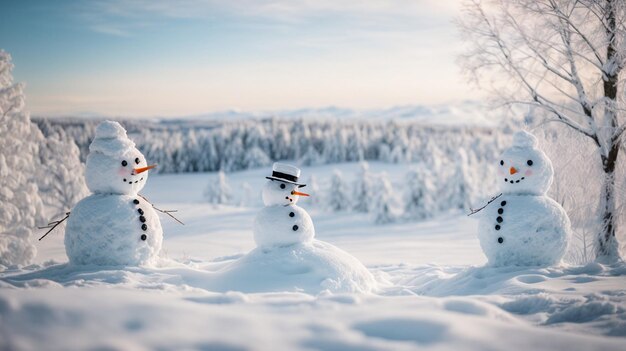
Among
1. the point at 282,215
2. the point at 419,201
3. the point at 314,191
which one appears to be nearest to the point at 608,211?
the point at 282,215

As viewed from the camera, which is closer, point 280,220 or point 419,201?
point 280,220

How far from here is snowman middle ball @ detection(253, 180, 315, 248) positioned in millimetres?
7367

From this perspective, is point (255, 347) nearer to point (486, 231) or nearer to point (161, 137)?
point (486, 231)

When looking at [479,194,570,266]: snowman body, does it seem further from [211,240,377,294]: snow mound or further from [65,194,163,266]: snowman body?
[65,194,163,266]: snowman body

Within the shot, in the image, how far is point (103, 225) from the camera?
6980 millimetres

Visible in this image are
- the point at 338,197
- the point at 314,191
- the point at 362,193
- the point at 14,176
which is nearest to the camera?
the point at 14,176

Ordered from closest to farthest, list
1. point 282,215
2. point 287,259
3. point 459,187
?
point 287,259
point 282,215
point 459,187

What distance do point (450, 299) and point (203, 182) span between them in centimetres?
5649

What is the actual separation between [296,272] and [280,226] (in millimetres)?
858

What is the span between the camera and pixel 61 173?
807 inches

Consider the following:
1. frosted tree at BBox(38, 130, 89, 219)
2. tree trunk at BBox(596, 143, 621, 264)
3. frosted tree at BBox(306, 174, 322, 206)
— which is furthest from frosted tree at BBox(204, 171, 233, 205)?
tree trunk at BBox(596, 143, 621, 264)

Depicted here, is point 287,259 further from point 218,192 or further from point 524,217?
point 218,192

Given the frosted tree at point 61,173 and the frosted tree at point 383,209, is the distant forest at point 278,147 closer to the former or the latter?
the frosted tree at point 383,209

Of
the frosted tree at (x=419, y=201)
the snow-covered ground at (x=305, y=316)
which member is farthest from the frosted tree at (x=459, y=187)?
the snow-covered ground at (x=305, y=316)
